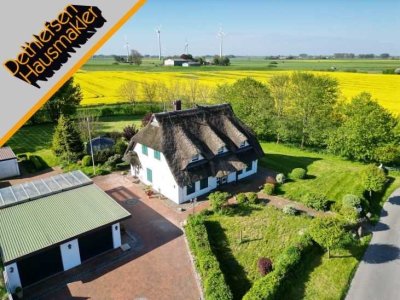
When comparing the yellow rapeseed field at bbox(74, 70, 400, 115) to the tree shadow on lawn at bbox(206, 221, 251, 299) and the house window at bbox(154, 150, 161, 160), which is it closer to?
the house window at bbox(154, 150, 161, 160)

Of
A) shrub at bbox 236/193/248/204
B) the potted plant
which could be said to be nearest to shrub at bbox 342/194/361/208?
shrub at bbox 236/193/248/204

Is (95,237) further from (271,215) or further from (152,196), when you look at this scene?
(271,215)

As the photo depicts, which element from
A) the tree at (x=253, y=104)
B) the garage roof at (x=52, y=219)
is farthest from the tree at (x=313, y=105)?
the garage roof at (x=52, y=219)

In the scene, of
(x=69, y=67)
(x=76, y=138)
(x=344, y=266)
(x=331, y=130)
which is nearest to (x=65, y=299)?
(x=69, y=67)

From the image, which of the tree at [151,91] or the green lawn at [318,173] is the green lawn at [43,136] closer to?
the tree at [151,91]

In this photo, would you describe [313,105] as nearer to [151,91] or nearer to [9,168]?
[151,91]

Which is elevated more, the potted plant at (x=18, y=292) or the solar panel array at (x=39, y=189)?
the solar panel array at (x=39, y=189)
